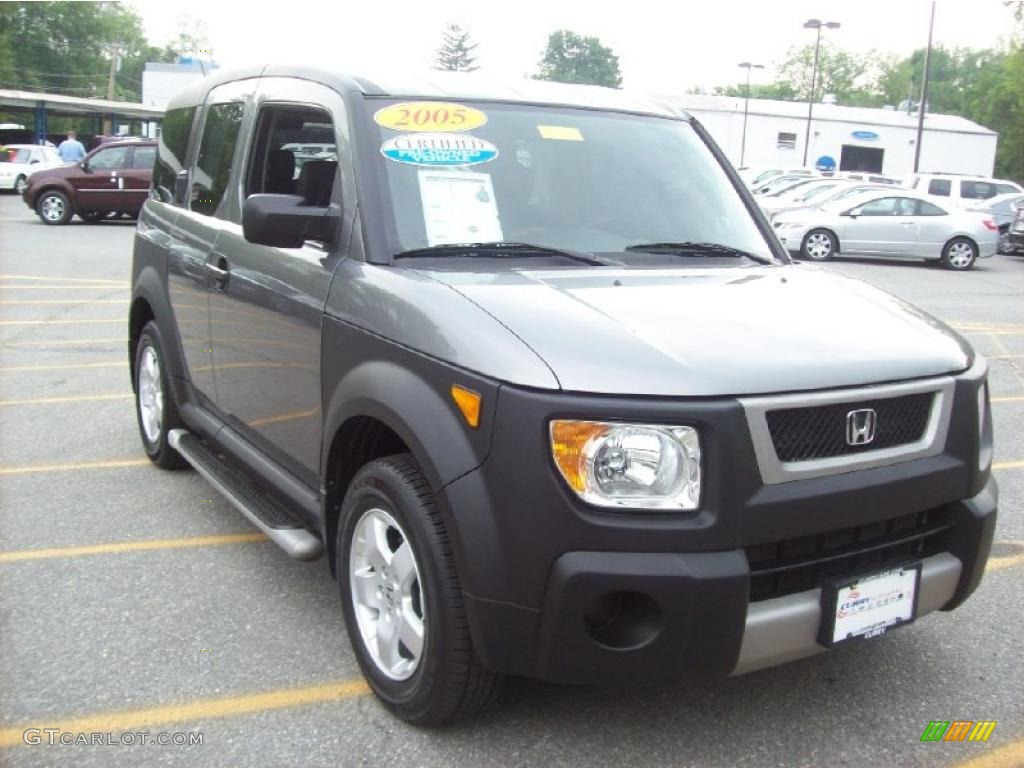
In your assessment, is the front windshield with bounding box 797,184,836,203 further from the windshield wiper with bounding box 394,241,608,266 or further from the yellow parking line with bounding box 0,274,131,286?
the windshield wiper with bounding box 394,241,608,266

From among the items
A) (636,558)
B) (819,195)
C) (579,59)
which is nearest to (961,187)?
(819,195)

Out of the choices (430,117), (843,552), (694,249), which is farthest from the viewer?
(694,249)

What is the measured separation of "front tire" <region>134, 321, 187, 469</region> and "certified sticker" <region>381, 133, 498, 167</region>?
7.16 feet

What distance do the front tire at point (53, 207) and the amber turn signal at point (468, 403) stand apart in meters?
20.4

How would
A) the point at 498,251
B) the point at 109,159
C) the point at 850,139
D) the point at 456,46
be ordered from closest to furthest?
1. the point at 498,251
2. the point at 109,159
3. the point at 850,139
4. the point at 456,46

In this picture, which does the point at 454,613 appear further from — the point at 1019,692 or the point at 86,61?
the point at 86,61

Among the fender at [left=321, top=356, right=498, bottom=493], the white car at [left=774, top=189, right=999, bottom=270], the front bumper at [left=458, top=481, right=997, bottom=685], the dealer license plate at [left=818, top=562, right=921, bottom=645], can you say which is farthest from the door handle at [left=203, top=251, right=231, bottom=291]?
the white car at [left=774, top=189, right=999, bottom=270]

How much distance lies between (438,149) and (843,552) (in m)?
1.88

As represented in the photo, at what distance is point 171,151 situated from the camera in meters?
5.29

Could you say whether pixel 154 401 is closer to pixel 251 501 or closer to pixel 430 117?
pixel 251 501

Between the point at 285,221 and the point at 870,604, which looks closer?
the point at 870,604

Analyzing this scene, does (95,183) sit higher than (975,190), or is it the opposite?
(975,190)

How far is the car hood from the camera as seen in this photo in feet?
7.91

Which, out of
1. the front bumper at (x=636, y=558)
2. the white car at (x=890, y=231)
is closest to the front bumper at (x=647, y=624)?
the front bumper at (x=636, y=558)
